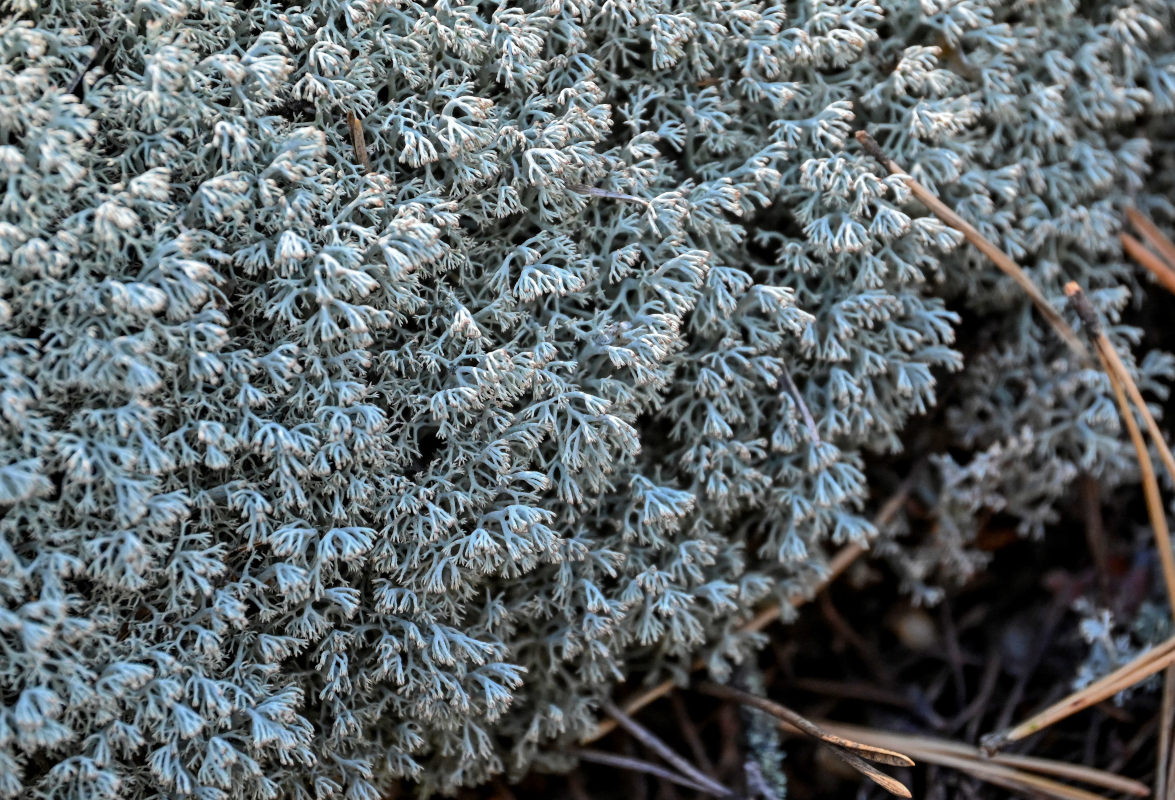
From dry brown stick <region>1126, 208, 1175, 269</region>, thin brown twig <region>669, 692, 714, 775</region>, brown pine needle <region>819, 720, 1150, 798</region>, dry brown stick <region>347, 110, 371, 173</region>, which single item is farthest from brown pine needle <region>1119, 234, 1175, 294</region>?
dry brown stick <region>347, 110, 371, 173</region>

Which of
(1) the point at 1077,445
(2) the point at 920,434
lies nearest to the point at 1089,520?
(1) the point at 1077,445

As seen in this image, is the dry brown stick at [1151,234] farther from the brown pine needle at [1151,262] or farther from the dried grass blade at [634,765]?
the dried grass blade at [634,765]

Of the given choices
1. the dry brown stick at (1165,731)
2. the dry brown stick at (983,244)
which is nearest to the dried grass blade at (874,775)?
the dry brown stick at (1165,731)

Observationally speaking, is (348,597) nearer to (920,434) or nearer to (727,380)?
(727,380)

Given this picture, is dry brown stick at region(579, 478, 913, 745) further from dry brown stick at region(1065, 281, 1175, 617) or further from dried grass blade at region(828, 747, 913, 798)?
dry brown stick at region(1065, 281, 1175, 617)

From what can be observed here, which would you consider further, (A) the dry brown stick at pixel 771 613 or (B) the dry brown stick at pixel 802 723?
(A) the dry brown stick at pixel 771 613

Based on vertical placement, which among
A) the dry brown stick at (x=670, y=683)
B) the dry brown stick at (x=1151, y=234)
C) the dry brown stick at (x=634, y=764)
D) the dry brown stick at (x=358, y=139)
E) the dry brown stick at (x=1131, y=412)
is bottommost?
the dry brown stick at (x=634, y=764)
